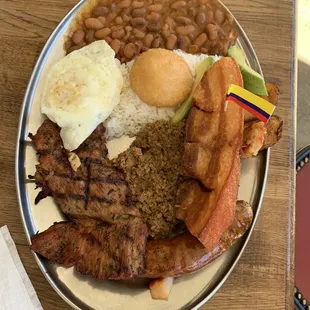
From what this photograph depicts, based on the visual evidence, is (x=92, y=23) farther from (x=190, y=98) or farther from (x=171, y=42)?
(x=190, y=98)

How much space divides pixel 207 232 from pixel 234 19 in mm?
1621

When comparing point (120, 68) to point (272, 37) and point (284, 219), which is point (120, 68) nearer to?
point (272, 37)

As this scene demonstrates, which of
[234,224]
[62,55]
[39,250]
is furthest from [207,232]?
[62,55]

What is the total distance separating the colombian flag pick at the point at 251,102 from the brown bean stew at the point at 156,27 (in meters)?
0.75

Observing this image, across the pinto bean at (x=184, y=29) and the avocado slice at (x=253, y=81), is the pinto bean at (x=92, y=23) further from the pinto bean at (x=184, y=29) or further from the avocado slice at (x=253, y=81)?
the avocado slice at (x=253, y=81)

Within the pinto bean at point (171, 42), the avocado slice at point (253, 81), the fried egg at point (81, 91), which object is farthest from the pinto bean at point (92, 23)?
the avocado slice at point (253, 81)

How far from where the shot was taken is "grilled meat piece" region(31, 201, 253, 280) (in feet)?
7.24

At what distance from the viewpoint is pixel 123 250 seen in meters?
2.20

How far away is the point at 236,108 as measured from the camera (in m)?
2.36

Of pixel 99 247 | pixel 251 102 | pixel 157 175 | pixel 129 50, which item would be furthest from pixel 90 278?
pixel 129 50

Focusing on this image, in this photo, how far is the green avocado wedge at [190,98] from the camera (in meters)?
2.65

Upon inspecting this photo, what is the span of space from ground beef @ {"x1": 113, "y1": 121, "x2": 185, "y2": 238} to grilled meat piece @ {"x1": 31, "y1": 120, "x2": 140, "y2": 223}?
65 mm

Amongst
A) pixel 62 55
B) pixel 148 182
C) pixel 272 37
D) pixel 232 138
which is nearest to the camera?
pixel 232 138

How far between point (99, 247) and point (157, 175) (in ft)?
1.82
